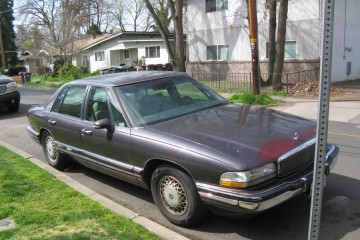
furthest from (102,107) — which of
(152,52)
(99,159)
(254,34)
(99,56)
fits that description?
(99,56)

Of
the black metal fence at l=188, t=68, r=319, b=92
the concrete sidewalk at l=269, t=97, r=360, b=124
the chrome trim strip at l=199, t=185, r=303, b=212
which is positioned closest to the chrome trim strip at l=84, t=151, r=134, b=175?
the chrome trim strip at l=199, t=185, r=303, b=212

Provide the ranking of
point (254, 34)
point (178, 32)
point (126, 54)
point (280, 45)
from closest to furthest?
1. point (254, 34)
2. point (280, 45)
3. point (178, 32)
4. point (126, 54)

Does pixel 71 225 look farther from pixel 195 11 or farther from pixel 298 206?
pixel 195 11

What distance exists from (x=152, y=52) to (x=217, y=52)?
14.6m

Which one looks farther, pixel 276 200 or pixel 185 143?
pixel 185 143

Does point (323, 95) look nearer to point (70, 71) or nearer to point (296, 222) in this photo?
point (296, 222)

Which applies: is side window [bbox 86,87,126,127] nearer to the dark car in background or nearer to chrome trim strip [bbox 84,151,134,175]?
chrome trim strip [bbox 84,151,134,175]

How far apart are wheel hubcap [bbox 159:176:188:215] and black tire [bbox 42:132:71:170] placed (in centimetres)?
258

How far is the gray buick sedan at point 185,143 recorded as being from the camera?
3.70 meters

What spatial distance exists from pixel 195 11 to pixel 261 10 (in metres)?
5.10

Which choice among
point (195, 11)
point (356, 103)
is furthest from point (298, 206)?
point (195, 11)

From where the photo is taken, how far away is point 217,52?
80.6 ft

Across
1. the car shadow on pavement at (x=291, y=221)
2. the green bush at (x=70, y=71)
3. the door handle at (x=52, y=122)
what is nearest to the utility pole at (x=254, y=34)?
the door handle at (x=52, y=122)

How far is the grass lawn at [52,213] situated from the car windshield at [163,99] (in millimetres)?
1168
